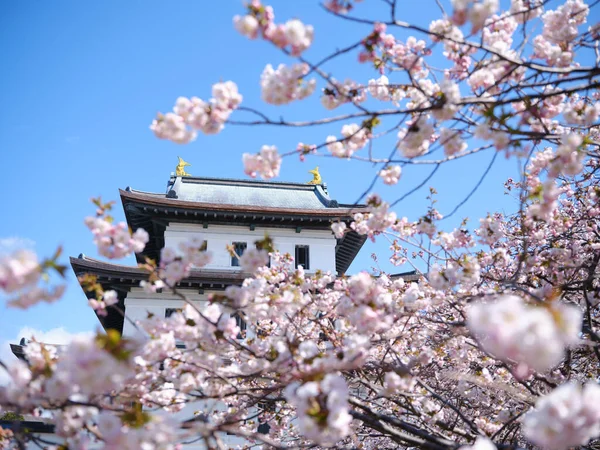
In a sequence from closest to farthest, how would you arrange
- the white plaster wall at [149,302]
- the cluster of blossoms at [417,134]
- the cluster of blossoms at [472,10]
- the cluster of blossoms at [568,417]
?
1. the cluster of blossoms at [568,417]
2. the cluster of blossoms at [472,10]
3. the cluster of blossoms at [417,134]
4. the white plaster wall at [149,302]

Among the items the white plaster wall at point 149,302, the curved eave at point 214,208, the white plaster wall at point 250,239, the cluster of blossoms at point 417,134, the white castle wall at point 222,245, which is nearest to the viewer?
the cluster of blossoms at point 417,134

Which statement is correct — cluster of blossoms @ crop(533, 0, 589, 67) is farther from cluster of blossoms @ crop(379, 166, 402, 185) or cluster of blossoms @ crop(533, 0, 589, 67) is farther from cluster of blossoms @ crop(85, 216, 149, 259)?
cluster of blossoms @ crop(85, 216, 149, 259)

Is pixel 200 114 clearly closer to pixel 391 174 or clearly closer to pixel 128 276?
pixel 391 174

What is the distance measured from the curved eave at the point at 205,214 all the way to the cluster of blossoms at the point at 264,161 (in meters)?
11.0

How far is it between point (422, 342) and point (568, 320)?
4.64m

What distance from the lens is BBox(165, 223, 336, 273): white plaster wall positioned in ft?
50.5

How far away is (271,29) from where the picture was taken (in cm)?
270

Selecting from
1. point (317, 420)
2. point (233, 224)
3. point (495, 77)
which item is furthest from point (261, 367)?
point (233, 224)

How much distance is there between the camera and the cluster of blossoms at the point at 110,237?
313 centimetres

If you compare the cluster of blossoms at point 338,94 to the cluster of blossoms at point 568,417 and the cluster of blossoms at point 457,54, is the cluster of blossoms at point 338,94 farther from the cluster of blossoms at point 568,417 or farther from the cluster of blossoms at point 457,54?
the cluster of blossoms at point 568,417

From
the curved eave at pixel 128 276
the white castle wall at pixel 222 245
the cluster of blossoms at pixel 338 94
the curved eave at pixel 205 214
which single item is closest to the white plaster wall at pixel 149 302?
the white castle wall at pixel 222 245

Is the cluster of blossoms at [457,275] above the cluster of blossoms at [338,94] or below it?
below

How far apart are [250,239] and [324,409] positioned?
13701mm

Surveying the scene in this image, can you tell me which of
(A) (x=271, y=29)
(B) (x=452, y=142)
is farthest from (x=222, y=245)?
(A) (x=271, y=29)
